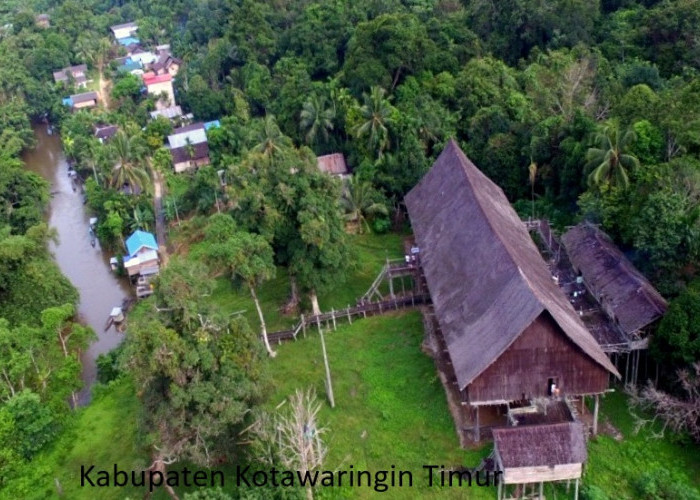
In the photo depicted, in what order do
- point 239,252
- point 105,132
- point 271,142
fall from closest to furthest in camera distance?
point 239,252 → point 271,142 → point 105,132

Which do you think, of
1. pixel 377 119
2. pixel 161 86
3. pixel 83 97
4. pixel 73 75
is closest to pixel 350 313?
pixel 377 119

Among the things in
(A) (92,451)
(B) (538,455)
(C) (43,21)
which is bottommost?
(A) (92,451)

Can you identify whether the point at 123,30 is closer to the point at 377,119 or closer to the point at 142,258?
the point at 142,258

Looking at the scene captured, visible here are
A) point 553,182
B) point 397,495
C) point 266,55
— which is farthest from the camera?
point 266,55

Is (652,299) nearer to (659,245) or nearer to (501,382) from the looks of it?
(659,245)

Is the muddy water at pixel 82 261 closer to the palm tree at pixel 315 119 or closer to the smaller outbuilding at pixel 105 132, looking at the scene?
the smaller outbuilding at pixel 105 132

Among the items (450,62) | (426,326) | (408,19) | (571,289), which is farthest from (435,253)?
(408,19)

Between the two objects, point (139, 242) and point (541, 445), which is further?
point (139, 242)
